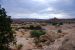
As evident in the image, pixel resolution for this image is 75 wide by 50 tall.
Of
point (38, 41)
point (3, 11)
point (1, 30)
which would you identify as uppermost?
point (3, 11)

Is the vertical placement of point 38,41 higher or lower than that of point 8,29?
lower

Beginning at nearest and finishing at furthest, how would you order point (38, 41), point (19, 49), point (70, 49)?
point (70, 49)
point (19, 49)
point (38, 41)

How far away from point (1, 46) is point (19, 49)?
3.82m

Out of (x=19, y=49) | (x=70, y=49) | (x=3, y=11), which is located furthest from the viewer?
(x=19, y=49)

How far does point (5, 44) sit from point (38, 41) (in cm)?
1047

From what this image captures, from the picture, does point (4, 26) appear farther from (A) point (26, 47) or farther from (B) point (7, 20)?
(A) point (26, 47)

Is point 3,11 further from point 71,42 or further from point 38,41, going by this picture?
point 38,41

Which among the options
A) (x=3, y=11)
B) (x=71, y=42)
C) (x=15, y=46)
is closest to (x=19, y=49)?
(x=15, y=46)

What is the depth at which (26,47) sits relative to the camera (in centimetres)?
2983

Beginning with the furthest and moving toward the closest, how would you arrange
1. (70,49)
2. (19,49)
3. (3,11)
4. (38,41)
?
(38,41) < (19,49) < (3,11) < (70,49)

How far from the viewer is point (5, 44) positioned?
26.0 meters

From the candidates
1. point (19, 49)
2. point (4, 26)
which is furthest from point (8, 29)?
point (19, 49)

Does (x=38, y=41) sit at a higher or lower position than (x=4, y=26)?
lower

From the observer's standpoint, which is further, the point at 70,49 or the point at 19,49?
the point at 19,49
